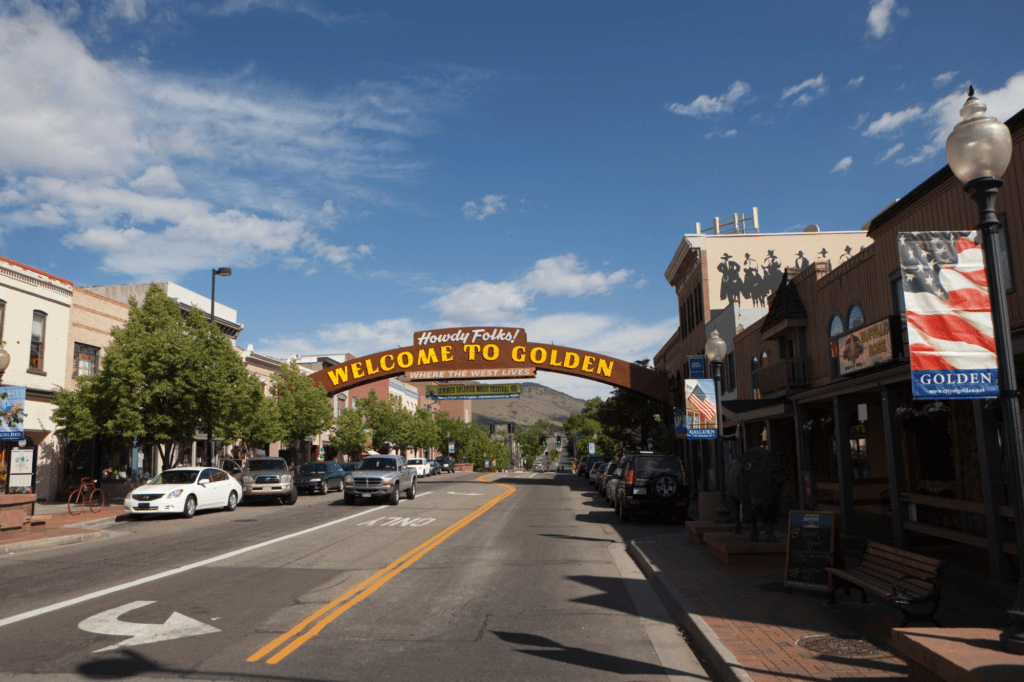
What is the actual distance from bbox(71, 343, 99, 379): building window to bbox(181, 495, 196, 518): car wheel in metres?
11.5

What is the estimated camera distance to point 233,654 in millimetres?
6840

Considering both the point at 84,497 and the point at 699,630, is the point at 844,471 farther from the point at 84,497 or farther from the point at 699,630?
the point at 84,497

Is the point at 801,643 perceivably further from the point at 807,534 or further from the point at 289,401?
the point at 289,401

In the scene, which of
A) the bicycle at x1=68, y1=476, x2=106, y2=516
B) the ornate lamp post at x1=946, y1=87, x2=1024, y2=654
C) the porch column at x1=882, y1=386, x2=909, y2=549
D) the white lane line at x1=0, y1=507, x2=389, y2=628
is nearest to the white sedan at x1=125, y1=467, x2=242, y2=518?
the bicycle at x1=68, y1=476, x2=106, y2=516

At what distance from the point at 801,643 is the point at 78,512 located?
76.0 feet

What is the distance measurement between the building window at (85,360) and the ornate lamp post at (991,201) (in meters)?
32.0

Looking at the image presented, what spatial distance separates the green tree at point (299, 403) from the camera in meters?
42.1

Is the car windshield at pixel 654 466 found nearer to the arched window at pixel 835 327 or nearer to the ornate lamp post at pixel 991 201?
the arched window at pixel 835 327

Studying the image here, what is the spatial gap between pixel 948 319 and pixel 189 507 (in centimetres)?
2128

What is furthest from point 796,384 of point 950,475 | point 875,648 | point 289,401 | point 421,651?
point 289,401

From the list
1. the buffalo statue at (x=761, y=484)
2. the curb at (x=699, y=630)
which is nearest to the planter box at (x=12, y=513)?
the curb at (x=699, y=630)

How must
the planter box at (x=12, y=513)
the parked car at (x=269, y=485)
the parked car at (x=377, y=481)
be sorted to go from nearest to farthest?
1. the planter box at (x=12, y=513)
2. the parked car at (x=377, y=481)
3. the parked car at (x=269, y=485)

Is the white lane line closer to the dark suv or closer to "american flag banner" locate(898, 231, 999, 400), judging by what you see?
the dark suv

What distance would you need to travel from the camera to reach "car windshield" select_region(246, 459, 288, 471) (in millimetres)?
29177
